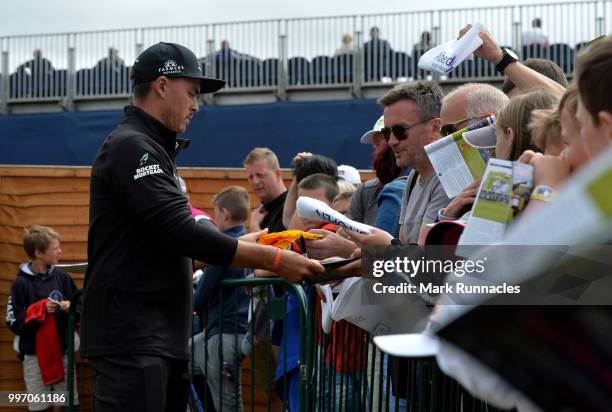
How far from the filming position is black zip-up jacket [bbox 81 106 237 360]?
444 cm

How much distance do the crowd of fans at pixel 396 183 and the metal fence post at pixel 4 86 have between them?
13.1 m

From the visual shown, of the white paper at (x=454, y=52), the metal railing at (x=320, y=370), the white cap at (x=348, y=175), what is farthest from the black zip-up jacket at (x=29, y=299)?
the white paper at (x=454, y=52)

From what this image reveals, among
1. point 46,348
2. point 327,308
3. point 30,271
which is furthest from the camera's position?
point 30,271

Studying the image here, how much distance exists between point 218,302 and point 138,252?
2.24m

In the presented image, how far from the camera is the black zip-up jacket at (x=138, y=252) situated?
444cm

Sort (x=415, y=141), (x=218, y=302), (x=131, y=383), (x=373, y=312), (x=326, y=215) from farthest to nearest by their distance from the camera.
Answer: (x=218, y=302) → (x=415, y=141) → (x=131, y=383) → (x=326, y=215) → (x=373, y=312)

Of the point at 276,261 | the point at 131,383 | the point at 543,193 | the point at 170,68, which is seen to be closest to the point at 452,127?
the point at 276,261

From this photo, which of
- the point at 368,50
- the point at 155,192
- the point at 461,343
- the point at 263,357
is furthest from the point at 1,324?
the point at 368,50

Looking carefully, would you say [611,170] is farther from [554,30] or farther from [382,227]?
[554,30]

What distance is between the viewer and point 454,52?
15.1ft

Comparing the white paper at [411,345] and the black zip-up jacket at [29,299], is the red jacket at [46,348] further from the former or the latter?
the white paper at [411,345]

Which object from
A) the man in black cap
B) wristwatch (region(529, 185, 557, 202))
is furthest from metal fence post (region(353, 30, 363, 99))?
wristwatch (region(529, 185, 557, 202))

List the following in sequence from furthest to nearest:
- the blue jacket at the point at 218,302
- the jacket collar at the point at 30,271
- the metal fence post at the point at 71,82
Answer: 1. the metal fence post at the point at 71,82
2. the jacket collar at the point at 30,271
3. the blue jacket at the point at 218,302

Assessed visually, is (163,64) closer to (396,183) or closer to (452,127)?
(396,183)
